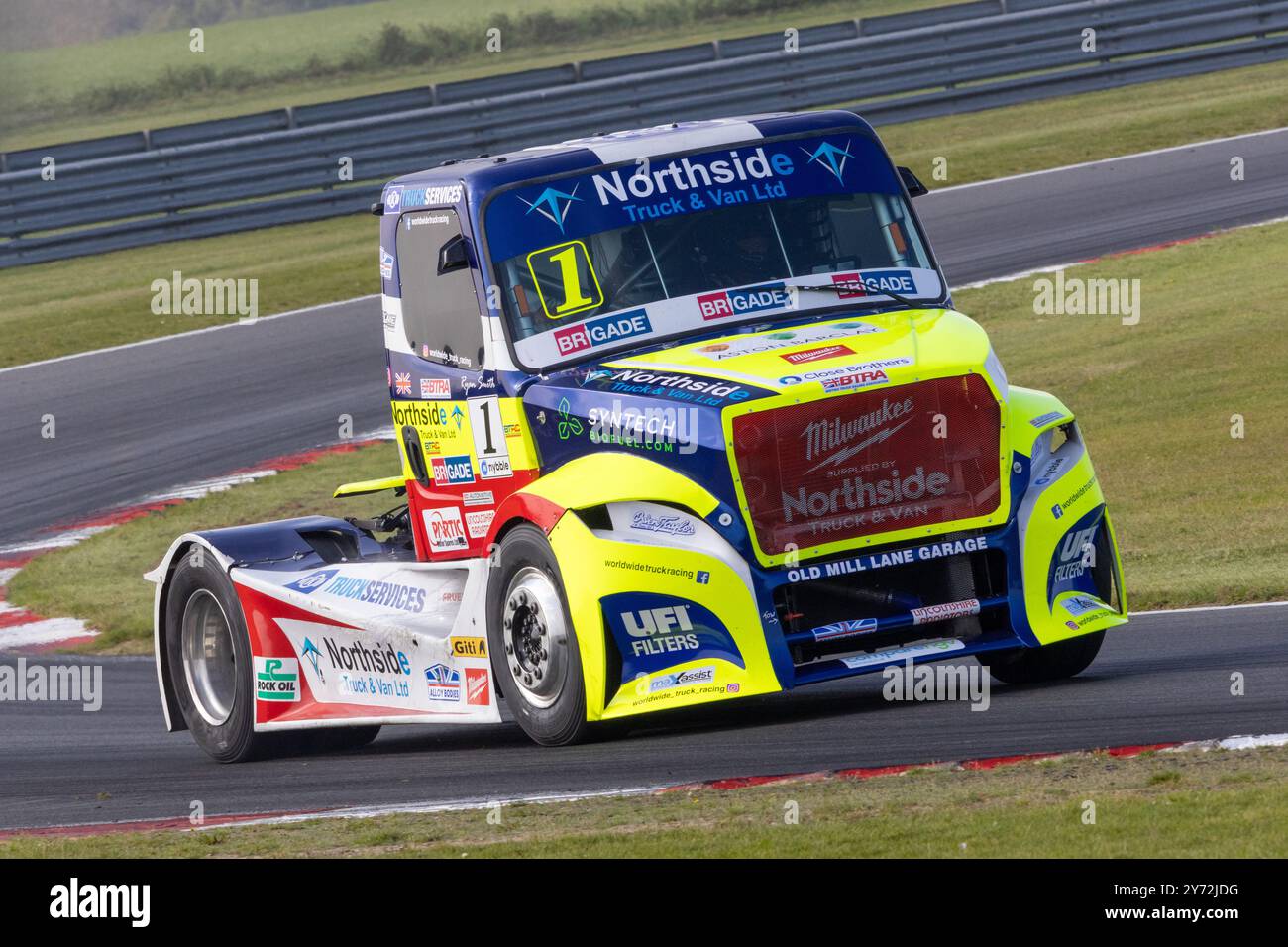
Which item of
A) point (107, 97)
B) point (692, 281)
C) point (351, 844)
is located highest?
point (107, 97)

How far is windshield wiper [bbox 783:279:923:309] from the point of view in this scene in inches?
336

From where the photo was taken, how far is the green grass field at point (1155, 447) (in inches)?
457

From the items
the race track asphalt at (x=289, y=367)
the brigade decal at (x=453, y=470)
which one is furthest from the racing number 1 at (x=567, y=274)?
the race track asphalt at (x=289, y=367)

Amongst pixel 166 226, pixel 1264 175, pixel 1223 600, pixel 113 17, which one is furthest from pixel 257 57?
pixel 1223 600

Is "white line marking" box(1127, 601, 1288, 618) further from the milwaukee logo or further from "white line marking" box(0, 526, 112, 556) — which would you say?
"white line marking" box(0, 526, 112, 556)

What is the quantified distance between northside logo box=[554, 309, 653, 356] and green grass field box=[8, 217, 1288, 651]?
145 inches

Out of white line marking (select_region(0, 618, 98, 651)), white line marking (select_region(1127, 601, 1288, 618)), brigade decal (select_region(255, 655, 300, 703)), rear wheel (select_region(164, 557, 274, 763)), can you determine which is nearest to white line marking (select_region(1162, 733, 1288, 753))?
white line marking (select_region(1127, 601, 1288, 618))

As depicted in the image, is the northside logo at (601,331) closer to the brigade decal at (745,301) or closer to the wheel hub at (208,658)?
the brigade decal at (745,301)

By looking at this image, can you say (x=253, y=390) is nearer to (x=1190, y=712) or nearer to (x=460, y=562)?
(x=460, y=562)

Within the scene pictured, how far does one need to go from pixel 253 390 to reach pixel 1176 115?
13266mm

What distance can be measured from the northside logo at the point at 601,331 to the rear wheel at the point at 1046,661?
2113mm

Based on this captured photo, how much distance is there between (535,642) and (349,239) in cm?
1716

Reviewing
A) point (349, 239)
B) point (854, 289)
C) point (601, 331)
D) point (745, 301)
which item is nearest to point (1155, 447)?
point (854, 289)

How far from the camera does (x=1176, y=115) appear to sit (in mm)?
25188
